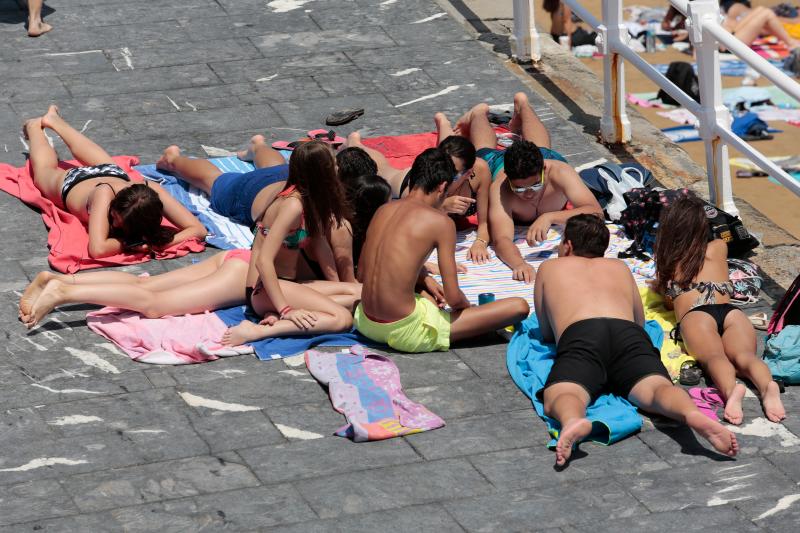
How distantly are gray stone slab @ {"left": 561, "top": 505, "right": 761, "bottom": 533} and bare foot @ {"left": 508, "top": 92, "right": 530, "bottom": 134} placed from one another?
417 centimetres

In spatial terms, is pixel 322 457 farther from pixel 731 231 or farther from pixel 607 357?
pixel 731 231

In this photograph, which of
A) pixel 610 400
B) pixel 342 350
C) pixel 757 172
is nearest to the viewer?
pixel 610 400

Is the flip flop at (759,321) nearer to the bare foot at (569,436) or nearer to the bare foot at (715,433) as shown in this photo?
the bare foot at (715,433)

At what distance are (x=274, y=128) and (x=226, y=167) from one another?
0.77 m

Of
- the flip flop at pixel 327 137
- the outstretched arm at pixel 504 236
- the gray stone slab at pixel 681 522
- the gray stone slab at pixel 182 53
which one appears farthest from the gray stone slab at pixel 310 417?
the gray stone slab at pixel 182 53

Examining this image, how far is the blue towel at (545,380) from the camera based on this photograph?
5871 millimetres

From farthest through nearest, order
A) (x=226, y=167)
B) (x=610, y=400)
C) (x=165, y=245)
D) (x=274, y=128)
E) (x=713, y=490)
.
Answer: (x=274, y=128), (x=226, y=167), (x=165, y=245), (x=610, y=400), (x=713, y=490)

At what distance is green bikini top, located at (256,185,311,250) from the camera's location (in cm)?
687

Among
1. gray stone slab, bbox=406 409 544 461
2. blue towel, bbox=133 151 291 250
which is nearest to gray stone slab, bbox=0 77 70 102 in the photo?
blue towel, bbox=133 151 291 250

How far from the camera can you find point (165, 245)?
7.63 meters

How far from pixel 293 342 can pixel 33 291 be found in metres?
1.39

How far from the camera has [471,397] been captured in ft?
20.6

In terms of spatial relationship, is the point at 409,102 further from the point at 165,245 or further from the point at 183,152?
the point at 165,245

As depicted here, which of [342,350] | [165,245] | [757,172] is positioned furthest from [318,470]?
[757,172]
